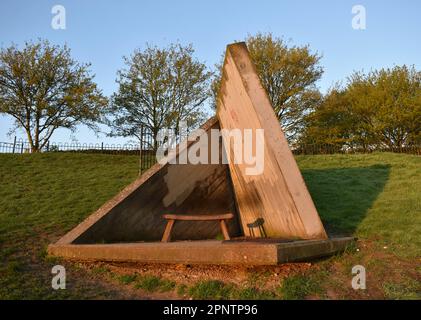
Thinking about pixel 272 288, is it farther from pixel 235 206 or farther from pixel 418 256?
pixel 235 206

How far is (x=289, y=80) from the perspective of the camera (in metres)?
24.3

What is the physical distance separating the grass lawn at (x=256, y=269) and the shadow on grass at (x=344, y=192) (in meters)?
0.02

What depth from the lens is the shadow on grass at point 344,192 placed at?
7176 millimetres

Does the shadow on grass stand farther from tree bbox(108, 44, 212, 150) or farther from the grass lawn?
tree bbox(108, 44, 212, 150)

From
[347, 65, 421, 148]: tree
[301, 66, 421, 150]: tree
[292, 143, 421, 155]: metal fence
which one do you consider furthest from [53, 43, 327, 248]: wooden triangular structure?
[347, 65, 421, 148]: tree

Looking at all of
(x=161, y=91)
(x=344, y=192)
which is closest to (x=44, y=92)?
(x=161, y=91)

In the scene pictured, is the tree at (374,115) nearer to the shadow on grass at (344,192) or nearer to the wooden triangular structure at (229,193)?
the shadow on grass at (344,192)

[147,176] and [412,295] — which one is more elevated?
[147,176]

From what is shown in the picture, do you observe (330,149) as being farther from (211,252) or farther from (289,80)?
(211,252)

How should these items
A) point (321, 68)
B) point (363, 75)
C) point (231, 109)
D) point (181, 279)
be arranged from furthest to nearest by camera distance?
point (363, 75), point (321, 68), point (231, 109), point (181, 279)

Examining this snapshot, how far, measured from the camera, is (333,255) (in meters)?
5.33

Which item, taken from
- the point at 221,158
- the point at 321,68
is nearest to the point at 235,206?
the point at 221,158

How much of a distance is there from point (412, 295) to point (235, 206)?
397 cm

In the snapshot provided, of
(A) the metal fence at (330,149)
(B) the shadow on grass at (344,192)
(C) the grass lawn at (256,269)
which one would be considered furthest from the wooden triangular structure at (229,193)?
(A) the metal fence at (330,149)
